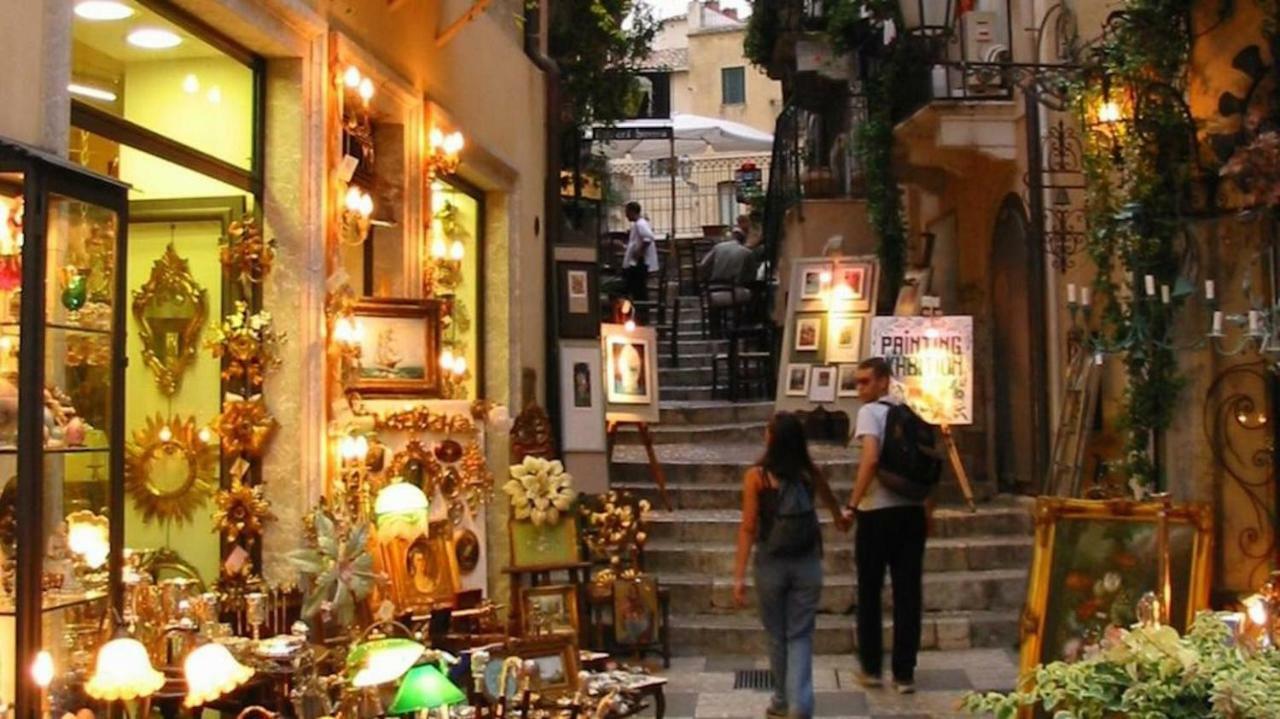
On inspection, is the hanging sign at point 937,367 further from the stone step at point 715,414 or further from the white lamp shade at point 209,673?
the white lamp shade at point 209,673

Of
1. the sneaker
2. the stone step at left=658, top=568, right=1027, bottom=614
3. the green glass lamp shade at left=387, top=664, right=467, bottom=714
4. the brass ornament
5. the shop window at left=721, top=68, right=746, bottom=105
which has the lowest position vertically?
the sneaker

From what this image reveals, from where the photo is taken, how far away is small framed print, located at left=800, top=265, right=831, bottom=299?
13.2 meters

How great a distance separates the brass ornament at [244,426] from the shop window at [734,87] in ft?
127

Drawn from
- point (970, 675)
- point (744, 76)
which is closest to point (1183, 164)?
point (970, 675)

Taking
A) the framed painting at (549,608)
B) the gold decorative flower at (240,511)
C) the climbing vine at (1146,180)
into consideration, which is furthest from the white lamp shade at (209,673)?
the climbing vine at (1146,180)

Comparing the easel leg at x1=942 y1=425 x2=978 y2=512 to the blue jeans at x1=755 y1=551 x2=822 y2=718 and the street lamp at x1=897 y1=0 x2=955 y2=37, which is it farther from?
the blue jeans at x1=755 y1=551 x2=822 y2=718

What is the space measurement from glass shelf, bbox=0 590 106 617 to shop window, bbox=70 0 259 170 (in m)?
1.71

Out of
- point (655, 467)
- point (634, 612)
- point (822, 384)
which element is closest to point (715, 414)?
point (822, 384)

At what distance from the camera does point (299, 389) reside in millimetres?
6367

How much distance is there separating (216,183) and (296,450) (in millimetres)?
1159

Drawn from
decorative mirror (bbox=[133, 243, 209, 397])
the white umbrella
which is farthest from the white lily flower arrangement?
the white umbrella

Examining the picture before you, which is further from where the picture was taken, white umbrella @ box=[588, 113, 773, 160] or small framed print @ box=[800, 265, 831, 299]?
white umbrella @ box=[588, 113, 773, 160]

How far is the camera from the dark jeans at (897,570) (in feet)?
26.3

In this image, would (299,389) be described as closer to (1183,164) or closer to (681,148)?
(1183,164)
